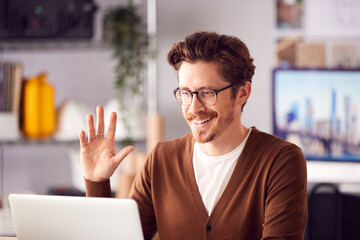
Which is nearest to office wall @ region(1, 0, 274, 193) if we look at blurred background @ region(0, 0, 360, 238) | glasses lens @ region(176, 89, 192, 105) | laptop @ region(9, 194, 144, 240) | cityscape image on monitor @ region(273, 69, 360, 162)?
blurred background @ region(0, 0, 360, 238)

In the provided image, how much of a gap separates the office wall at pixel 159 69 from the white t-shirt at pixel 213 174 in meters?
1.59

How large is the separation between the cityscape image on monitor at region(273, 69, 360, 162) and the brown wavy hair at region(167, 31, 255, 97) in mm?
1381

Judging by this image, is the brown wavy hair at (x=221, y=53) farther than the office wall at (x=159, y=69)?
No

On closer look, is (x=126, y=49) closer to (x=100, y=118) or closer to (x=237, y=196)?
(x=100, y=118)

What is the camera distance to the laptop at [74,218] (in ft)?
3.72

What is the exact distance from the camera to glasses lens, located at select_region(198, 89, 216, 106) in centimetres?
149

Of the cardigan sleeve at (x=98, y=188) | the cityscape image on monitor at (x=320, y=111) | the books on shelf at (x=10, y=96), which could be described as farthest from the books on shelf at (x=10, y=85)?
the cardigan sleeve at (x=98, y=188)

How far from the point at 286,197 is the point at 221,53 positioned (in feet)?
1.45

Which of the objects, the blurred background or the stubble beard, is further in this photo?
the blurred background

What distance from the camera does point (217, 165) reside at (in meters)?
1.56

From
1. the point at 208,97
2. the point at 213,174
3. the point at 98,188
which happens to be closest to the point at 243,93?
the point at 208,97

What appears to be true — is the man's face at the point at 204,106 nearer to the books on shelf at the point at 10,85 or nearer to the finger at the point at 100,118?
the finger at the point at 100,118

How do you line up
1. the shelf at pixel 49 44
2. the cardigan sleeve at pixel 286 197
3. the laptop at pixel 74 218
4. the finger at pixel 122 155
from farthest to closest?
the shelf at pixel 49 44 → the finger at pixel 122 155 → the cardigan sleeve at pixel 286 197 → the laptop at pixel 74 218

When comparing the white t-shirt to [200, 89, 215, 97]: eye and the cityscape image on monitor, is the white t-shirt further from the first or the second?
the cityscape image on monitor
